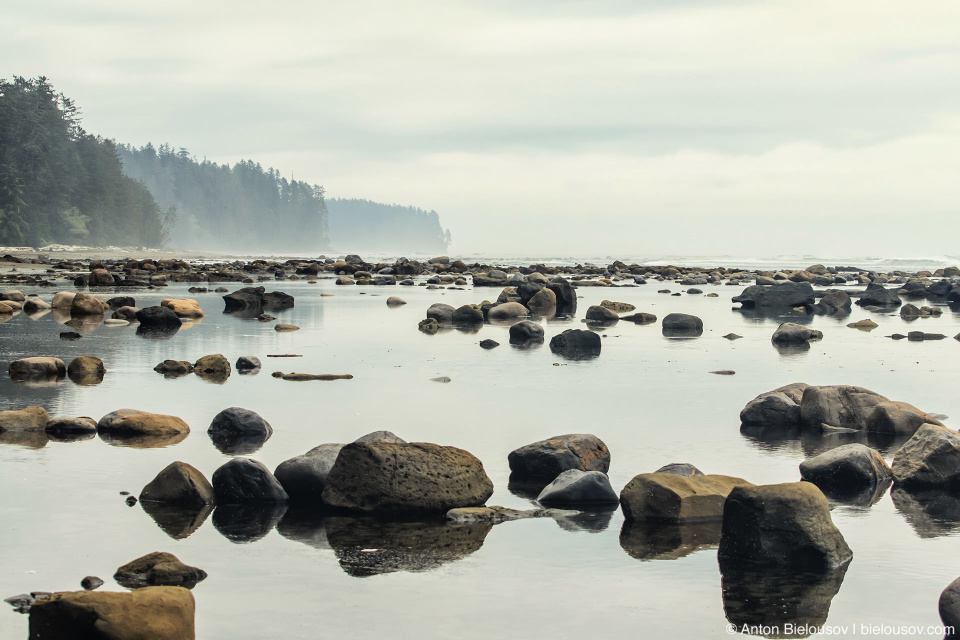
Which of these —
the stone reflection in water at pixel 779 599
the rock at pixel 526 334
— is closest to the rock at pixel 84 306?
the rock at pixel 526 334

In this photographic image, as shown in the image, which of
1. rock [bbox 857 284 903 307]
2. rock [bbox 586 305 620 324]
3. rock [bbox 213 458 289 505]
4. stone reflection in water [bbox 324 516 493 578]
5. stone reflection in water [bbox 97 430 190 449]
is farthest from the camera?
rock [bbox 857 284 903 307]

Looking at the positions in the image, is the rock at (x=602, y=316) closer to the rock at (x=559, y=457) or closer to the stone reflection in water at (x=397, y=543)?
the rock at (x=559, y=457)

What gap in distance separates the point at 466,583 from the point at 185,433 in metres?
4.32

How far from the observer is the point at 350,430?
7961 millimetres

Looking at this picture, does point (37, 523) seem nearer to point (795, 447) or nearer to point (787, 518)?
point (787, 518)

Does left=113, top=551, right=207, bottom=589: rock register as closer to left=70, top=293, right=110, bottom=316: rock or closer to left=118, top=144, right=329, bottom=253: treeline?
left=70, top=293, right=110, bottom=316: rock

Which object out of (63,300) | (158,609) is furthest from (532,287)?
(158,609)

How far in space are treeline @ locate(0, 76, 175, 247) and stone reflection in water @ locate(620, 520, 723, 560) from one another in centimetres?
7949

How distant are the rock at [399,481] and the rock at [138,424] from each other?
2658 mm

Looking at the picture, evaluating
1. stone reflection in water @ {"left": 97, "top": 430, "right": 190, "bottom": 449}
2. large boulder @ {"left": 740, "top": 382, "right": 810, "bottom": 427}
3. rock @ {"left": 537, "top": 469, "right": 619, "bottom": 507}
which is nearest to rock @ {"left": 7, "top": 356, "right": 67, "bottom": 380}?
stone reflection in water @ {"left": 97, "top": 430, "right": 190, "bottom": 449}

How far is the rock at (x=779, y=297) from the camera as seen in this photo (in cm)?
2775

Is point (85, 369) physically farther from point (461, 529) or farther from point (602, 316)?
point (602, 316)

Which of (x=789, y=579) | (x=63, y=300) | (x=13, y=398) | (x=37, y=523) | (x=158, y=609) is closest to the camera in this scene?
(x=158, y=609)

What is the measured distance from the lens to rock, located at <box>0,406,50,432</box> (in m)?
7.77
